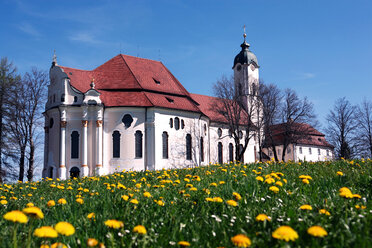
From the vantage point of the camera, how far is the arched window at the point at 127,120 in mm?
36250

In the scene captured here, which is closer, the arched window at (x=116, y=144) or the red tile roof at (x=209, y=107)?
the arched window at (x=116, y=144)

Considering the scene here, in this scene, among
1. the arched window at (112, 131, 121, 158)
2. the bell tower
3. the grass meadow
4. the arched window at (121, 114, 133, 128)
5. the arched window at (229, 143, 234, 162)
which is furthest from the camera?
the bell tower

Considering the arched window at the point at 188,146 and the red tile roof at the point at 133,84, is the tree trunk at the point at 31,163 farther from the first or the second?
the arched window at the point at 188,146

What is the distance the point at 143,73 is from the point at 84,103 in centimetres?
824

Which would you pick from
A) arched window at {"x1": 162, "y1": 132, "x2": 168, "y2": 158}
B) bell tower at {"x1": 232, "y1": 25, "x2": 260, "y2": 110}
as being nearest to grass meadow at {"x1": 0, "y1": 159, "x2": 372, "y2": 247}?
arched window at {"x1": 162, "y1": 132, "x2": 168, "y2": 158}

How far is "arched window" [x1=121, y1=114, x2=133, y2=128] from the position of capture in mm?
36250

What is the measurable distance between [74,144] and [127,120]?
18.7 feet

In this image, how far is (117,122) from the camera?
119 feet

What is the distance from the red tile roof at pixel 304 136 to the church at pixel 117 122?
613 inches

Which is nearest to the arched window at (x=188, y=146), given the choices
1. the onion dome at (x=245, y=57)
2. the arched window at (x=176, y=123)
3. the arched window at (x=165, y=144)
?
the arched window at (x=176, y=123)

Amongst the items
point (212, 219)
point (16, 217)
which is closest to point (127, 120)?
point (212, 219)

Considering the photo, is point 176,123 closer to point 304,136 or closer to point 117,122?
point 117,122

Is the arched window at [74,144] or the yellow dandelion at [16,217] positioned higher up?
the arched window at [74,144]

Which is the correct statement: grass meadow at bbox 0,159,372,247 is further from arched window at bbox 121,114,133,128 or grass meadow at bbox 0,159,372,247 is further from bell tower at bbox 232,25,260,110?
bell tower at bbox 232,25,260,110
